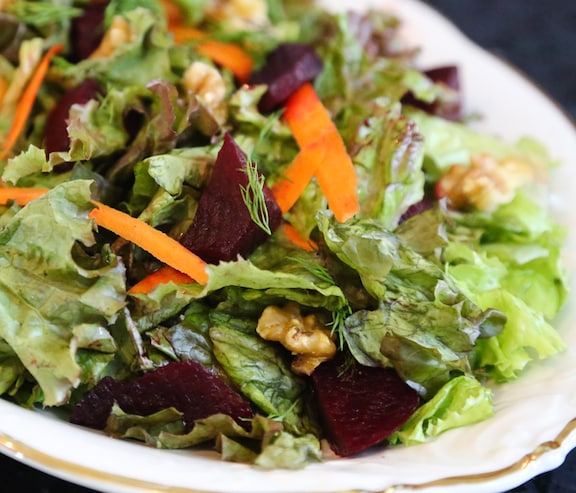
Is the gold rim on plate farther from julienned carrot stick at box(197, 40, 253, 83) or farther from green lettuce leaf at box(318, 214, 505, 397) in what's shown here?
julienned carrot stick at box(197, 40, 253, 83)

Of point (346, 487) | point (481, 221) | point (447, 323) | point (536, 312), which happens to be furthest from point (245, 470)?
point (481, 221)

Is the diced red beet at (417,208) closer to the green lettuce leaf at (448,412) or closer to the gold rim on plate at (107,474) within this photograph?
the green lettuce leaf at (448,412)

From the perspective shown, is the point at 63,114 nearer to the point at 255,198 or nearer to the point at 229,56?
the point at 229,56

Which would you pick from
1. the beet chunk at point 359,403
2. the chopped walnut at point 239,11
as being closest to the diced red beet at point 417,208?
the beet chunk at point 359,403

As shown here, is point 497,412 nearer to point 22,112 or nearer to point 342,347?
point 342,347

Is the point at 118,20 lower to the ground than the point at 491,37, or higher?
higher

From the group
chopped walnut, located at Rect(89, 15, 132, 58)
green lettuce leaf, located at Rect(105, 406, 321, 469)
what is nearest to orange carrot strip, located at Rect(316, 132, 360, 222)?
green lettuce leaf, located at Rect(105, 406, 321, 469)
